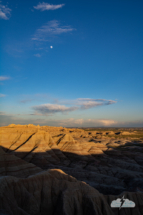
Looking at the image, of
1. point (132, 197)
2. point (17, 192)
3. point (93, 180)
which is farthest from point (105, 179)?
point (17, 192)

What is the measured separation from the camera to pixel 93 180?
53.1 m

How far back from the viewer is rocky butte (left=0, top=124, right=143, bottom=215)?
23.3 m

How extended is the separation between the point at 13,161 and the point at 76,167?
28.7m

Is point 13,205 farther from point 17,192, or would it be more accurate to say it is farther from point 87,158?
point 87,158

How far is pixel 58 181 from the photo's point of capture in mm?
28203

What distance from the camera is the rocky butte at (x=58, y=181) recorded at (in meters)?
23.3
